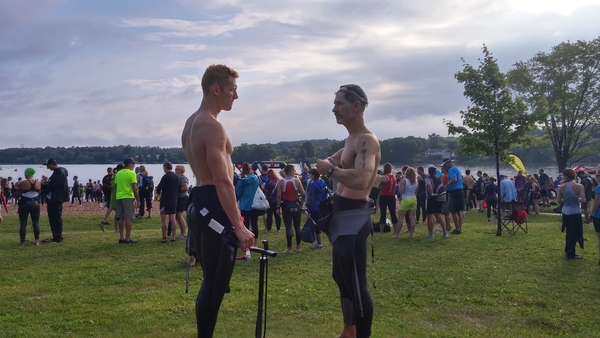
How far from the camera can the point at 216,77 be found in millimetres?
3811

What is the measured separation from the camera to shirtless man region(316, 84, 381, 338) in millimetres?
4027

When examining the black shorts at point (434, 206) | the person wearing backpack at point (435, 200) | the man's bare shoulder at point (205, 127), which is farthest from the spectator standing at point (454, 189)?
the man's bare shoulder at point (205, 127)

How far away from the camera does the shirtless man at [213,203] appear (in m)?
3.55

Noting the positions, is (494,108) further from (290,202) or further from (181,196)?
(181,196)

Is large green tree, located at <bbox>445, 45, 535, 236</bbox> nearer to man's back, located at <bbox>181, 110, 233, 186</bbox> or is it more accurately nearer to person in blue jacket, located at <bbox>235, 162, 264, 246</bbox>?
person in blue jacket, located at <bbox>235, 162, 264, 246</bbox>

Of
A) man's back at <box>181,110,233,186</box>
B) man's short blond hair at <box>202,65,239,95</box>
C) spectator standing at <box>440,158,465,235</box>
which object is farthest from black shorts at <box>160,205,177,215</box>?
man's short blond hair at <box>202,65,239,95</box>

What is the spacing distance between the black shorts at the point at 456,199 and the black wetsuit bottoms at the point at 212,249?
10.9 metres

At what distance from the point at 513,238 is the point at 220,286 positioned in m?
11.4

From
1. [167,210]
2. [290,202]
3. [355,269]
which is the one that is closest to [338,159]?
[355,269]

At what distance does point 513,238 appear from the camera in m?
13.0

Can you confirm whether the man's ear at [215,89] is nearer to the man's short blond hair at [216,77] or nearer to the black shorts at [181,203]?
the man's short blond hair at [216,77]

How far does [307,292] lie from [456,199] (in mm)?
7659

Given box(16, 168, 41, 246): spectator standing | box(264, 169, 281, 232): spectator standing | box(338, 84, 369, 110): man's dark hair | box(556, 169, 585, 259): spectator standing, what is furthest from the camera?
box(264, 169, 281, 232): spectator standing

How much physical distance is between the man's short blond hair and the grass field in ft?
9.26
